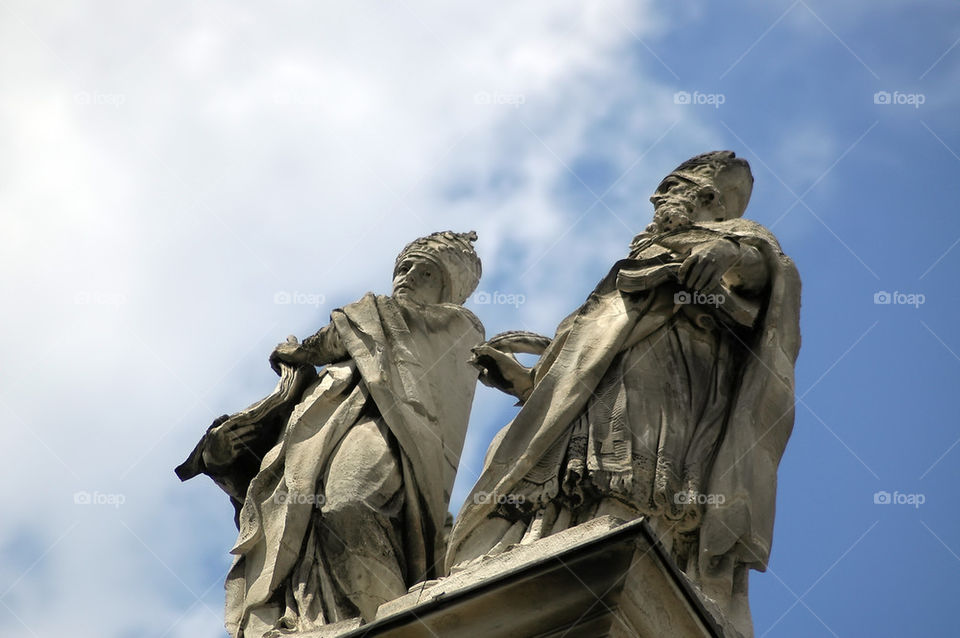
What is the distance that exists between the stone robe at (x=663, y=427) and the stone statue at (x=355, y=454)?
131 centimetres

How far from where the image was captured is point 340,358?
12742 millimetres

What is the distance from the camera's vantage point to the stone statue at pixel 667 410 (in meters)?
9.71

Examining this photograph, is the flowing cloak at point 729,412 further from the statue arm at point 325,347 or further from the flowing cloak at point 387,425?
the statue arm at point 325,347

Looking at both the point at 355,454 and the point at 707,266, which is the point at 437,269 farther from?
the point at 707,266

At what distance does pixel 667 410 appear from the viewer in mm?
10164

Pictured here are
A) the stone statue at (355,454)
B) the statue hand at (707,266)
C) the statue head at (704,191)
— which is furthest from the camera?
the statue head at (704,191)

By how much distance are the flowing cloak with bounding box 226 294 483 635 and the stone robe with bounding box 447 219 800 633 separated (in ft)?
4.58

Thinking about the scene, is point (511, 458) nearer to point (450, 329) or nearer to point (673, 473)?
point (673, 473)

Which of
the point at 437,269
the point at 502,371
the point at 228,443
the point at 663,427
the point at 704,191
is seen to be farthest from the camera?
the point at 437,269

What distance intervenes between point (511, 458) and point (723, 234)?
1.81m

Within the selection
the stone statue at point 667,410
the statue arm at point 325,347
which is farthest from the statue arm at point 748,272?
the statue arm at point 325,347

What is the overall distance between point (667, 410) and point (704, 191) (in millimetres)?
1894

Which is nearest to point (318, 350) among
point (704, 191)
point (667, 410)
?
point (704, 191)

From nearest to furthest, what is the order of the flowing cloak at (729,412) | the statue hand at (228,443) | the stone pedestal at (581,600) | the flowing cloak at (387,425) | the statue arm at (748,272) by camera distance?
the stone pedestal at (581,600), the flowing cloak at (729,412), the statue arm at (748,272), the flowing cloak at (387,425), the statue hand at (228,443)
